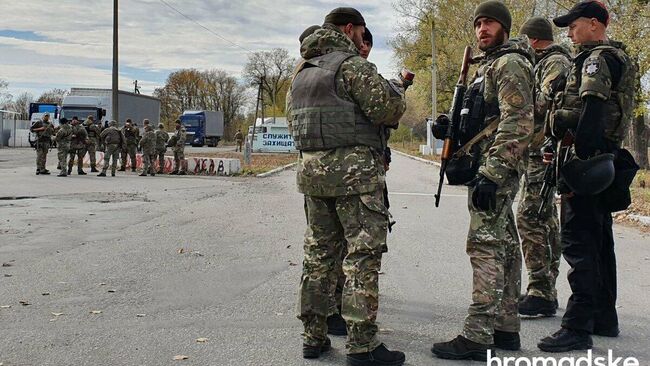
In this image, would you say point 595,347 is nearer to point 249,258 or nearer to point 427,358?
point 427,358

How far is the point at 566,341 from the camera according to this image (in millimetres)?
3865

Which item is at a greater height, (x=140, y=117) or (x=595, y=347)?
(x=140, y=117)

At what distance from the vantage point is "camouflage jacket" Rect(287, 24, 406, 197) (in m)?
3.54

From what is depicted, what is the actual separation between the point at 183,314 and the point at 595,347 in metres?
2.93

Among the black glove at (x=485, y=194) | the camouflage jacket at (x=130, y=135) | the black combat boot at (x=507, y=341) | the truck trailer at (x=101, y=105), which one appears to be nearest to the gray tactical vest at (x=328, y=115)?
the black glove at (x=485, y=194)

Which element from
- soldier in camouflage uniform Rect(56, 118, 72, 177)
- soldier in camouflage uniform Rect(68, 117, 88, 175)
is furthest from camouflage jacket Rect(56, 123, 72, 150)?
soldier in camouflage uniform Rect(68, 117, 88, 175)

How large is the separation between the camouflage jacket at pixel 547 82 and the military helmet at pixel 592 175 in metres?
0.47

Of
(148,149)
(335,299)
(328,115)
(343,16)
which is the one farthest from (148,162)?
(328,115)

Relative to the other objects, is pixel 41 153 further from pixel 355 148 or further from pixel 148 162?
pixel 355 148

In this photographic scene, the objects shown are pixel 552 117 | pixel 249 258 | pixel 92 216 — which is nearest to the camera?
pixel 552 117

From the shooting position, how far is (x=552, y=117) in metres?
4.20

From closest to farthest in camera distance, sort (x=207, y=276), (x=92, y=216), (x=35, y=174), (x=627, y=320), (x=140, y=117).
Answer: (x=627, y=320), (x=207, y=276), (x=92, y=216), (x=35, y=174), (x=140, y=117)

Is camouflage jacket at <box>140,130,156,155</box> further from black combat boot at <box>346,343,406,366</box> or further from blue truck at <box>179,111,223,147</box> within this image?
blue truck at <box>179,111,223,147</box>

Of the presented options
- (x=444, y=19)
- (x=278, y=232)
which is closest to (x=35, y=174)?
(x=278, y=232)
